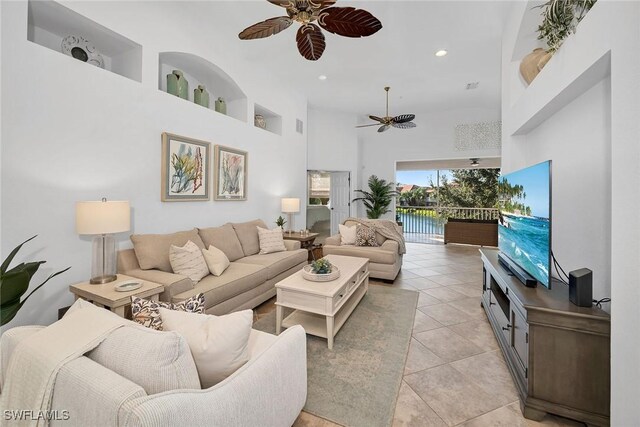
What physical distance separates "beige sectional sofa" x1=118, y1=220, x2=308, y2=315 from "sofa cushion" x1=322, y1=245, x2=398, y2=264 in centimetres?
71

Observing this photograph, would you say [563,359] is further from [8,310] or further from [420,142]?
[420,142]

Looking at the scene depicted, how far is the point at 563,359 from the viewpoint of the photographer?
1530 millimetres

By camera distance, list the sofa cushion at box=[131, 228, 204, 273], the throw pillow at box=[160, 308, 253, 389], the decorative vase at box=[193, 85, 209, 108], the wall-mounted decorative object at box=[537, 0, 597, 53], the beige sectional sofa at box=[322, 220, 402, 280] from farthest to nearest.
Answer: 1. the beige sectional sofa at box=[322, 220, 402, 280]
2. the decorative vase at box=[193, 85, 209, 108]
3. the sofa cushion at box=[131, 228, 204, 273]
4. the wall-mounted decorative object at box=[537, 0, 597, 53]
5. the throw pillow at box=[160, 308, 253, 389]

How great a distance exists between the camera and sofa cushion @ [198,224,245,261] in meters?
3.32

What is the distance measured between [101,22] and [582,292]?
4.30 metres

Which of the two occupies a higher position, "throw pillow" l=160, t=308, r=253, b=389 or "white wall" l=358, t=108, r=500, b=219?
"white wall" l=358, t=108, r=500, b=219

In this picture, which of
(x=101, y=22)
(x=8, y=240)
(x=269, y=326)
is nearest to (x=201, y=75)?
(x=101, y=22)

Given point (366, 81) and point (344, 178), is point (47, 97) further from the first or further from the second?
point (344, 178)

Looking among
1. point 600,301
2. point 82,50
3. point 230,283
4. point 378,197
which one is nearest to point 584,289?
point 600,301

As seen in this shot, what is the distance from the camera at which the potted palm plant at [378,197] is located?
739cm

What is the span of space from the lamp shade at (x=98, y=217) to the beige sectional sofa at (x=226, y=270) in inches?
19.8

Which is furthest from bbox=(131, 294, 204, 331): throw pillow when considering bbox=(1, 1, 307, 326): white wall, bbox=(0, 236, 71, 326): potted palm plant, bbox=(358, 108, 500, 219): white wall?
bbox=(358, 108, 500, 219): white wall

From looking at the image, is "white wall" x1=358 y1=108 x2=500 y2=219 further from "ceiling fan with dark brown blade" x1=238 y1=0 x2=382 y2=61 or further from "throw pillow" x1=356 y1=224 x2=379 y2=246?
"ceiling fan with dark brown blade" x1=238 y1=0 x2=382 y2=61

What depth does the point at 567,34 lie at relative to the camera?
1815 millimetres
